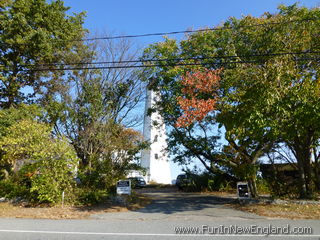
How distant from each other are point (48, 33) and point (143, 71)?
6242mm

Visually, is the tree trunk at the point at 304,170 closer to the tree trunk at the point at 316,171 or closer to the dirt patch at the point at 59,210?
the tree trunk at the point at 316,171

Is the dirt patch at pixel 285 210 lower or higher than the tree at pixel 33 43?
lower

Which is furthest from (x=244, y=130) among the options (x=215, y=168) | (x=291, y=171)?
(x=291, y=171)

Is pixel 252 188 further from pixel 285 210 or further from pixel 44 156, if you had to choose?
pixel 44 156

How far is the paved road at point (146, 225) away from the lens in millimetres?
6664

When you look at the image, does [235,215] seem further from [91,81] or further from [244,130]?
[91,81]

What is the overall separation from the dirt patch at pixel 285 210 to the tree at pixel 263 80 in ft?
6.52

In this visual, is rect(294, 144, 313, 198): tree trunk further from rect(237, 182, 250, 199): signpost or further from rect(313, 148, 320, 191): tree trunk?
rect(237, 182, 250, 199): signpost

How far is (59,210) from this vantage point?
11070 mm

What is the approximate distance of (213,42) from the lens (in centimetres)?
1423

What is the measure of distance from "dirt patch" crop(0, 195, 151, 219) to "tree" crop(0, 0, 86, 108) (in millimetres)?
6888

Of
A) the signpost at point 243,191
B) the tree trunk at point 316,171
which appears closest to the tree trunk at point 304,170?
the tree trunk at point 316,171

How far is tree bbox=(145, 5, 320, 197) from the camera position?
9.12 meters

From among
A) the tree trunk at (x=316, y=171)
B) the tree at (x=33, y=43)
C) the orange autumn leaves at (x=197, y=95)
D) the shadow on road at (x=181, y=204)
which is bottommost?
the shadow on road at (x=181, y=204)
